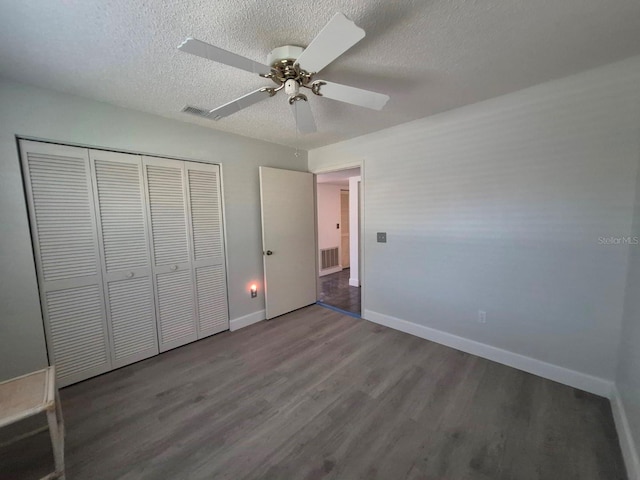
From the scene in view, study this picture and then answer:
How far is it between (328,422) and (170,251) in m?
2.09

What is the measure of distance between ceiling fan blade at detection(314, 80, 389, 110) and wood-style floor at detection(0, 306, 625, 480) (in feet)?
6.80

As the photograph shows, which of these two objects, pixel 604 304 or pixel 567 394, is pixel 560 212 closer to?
pixel 604 304

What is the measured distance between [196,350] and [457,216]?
116 inches

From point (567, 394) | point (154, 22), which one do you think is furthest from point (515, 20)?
point (567, 394)

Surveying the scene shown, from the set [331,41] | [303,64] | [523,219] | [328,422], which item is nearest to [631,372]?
[523,219]

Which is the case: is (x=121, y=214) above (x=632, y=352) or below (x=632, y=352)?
above

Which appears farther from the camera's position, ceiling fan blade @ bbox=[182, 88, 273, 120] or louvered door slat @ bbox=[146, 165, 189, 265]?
louvered door slat @ bbox=[146, 165, 189, 265]

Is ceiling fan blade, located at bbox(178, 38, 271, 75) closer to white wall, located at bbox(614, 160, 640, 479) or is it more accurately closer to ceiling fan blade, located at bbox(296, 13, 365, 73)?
ceiling fan blade, located at bbox(296, 13, 365, 73)

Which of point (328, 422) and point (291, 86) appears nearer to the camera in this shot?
point (291, 86)

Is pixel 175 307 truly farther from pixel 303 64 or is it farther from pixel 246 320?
pixel 303 64

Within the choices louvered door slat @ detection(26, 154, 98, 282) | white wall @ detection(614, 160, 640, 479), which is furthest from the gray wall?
louvered door slat @ detection(26, 154, 98, 282)

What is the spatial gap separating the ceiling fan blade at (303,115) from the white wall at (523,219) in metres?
1.30

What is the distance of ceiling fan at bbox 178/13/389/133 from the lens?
3.29 feet

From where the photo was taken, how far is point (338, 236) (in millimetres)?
5926
